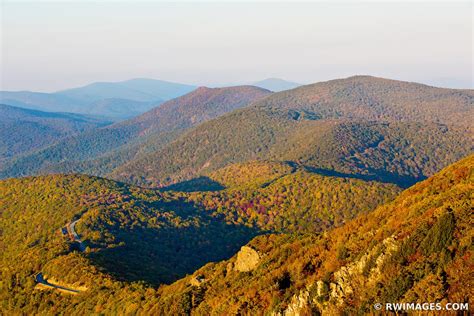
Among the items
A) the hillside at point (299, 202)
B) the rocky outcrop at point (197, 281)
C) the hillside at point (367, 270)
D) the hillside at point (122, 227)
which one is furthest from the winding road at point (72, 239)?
the hillside at point (299, 202)

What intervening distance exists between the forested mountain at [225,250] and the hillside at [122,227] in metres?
0.39

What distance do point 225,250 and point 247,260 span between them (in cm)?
7554

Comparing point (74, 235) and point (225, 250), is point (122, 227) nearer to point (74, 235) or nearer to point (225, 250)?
point (74, 235)

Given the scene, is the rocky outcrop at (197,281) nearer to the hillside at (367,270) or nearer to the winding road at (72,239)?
the hillside at (367,270)

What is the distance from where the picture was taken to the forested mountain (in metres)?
28.3

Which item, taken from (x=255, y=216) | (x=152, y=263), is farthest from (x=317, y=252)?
(x=255, y=216)

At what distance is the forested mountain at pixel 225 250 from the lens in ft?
92.9

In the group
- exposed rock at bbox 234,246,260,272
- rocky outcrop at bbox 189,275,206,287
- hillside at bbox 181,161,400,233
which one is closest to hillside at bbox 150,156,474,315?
exposed rock at bbox 234,246,260,272

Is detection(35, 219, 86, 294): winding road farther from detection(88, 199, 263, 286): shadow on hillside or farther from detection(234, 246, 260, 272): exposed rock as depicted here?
detection(234, 246, 260, 272): exposed rock

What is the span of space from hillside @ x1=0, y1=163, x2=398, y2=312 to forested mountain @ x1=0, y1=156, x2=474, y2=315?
39 cm

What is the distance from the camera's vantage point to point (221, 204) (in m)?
153

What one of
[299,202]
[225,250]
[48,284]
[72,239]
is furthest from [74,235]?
[299,202]

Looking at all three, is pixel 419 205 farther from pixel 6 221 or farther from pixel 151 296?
pixel 6 221

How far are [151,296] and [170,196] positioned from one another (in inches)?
4160
